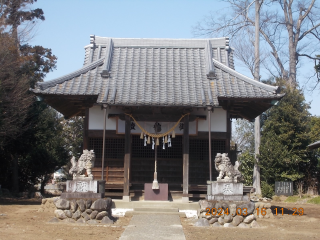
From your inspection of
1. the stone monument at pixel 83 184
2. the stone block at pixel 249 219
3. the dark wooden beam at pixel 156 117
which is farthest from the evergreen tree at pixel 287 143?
the stone monument at pixel 83 184

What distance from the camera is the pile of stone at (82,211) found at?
1130 cm

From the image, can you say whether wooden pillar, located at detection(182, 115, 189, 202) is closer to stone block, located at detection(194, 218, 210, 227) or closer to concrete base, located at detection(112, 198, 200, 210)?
concrete base, located at detection(112, 198, 200, 210)

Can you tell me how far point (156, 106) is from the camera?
1359 centimetres

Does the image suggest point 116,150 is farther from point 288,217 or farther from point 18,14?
point 18,14

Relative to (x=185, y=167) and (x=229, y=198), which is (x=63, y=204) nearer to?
(x=185, y=167)

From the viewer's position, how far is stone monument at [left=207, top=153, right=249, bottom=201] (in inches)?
456

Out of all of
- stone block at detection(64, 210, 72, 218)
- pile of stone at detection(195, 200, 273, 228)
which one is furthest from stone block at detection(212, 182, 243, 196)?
stone block at detection(64, 210, 72, 218)

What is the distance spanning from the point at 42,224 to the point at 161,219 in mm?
3375

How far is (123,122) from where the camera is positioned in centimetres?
1461

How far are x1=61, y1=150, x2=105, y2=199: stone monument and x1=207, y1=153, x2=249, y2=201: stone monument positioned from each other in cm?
335

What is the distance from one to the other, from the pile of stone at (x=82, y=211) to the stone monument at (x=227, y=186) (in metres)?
3.12

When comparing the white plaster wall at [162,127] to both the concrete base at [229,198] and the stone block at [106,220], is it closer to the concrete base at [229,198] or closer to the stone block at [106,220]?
the concrete base at [229,198]

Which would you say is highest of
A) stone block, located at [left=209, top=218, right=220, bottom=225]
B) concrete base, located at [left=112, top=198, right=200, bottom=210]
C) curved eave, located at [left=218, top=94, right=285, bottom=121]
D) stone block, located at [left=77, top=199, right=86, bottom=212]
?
curved eave, located at [left=218, top=94, right=285, bottom=121]

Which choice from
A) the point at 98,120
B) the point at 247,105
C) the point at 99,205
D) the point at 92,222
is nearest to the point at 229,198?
the point at 99,205
